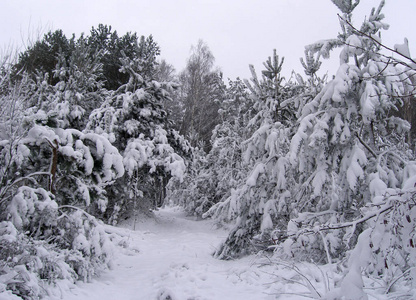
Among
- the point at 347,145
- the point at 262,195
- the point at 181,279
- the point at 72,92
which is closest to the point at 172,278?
the point at 181,279

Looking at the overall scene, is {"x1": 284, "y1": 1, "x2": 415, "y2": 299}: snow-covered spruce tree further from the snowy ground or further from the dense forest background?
the snowy ground

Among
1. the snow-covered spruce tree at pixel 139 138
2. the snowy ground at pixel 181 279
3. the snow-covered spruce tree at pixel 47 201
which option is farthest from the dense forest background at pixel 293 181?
the snow-covered spruce tree at pixel 139 138

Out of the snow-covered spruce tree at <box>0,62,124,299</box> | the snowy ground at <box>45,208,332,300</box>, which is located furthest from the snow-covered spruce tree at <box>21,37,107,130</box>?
the snow-covered spruce tree at <box>0,62,124,299</box>

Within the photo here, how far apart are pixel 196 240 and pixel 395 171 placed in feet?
19.9

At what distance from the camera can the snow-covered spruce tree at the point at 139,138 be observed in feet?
33.3

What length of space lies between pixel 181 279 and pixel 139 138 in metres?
6.74

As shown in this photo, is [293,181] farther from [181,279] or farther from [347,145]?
[181,279]

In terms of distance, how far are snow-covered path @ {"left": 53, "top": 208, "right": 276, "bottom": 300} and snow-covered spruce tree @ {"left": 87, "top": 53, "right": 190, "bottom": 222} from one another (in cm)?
270

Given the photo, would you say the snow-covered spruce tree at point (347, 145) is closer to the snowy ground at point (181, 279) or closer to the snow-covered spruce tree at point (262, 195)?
the snowy ground at point (181, 279)

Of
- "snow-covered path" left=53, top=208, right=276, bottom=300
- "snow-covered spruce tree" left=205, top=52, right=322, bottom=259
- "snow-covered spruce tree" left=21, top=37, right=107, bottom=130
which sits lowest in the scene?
"snow-covered path" left=53, top=208, right=276, bottom=300

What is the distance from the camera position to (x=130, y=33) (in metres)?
18.8

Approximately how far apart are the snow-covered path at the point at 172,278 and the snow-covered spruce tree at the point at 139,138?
2698 millimetres

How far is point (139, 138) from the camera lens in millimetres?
10648

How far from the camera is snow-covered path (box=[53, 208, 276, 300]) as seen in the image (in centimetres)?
411
